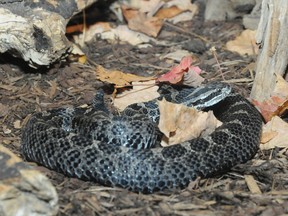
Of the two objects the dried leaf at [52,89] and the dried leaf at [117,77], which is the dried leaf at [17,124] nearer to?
the dried leaf at [52,89]

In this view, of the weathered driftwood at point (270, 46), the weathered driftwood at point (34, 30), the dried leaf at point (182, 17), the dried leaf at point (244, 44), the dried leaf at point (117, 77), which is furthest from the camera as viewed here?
Answer: the dried leaf at point (182, 17)

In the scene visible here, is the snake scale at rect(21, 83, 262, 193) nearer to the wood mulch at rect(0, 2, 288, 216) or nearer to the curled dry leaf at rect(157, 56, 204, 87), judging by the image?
the wood mulch at rect(0, 2, 288, 216)

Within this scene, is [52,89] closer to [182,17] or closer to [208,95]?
[208,95]

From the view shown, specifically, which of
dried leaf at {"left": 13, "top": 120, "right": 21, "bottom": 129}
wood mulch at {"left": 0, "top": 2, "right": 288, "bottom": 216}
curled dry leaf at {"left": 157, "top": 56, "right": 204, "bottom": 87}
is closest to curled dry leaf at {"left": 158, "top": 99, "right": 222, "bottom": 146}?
wood mulch at {"left": 0, "top": 2, "right": 288, "bottom": 216}

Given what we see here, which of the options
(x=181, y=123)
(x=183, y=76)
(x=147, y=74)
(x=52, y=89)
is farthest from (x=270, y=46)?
(x=52, y=89)

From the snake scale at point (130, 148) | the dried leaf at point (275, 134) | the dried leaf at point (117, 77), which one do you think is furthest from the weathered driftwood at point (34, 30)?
the dried leaf at point (275, 134)

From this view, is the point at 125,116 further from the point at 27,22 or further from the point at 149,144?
the point at 27,22
